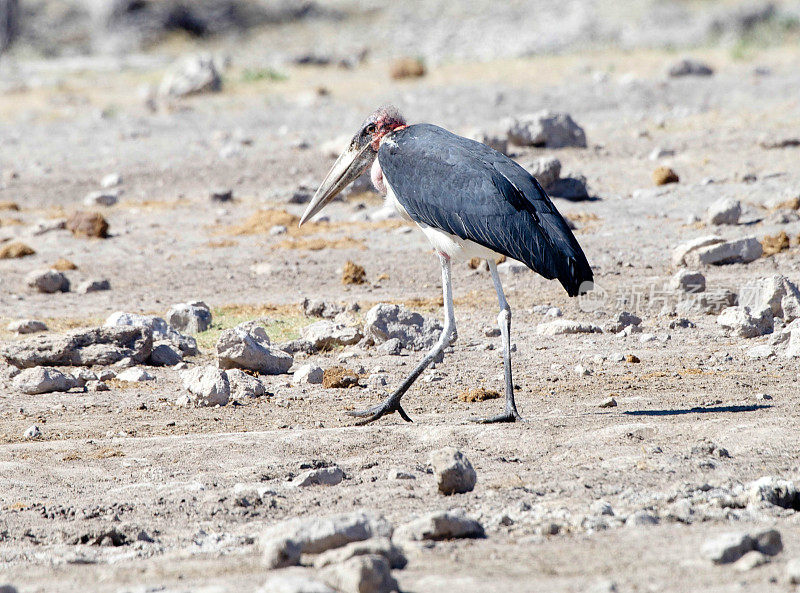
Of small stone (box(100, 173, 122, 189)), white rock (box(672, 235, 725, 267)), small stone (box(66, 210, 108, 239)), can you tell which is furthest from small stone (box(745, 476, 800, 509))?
small stone (box(100, 173, 122, 189))

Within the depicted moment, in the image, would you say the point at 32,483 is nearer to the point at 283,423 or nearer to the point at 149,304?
the point at 283,423

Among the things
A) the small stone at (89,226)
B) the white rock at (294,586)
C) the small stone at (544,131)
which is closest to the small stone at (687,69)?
the small stone at (544,131)

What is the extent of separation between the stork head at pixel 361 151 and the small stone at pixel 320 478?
2.25 meters

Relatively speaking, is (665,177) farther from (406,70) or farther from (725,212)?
(406,70)

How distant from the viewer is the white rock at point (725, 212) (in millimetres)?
9562

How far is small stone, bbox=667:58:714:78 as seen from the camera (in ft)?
58.1

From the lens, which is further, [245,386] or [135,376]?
[135,376]

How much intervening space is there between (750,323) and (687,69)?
1187 cm

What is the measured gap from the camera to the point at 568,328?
7.08m

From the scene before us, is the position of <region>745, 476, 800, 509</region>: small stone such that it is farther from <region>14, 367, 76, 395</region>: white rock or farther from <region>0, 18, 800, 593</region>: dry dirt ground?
<region>14, 367, 76, 395</region>: white rock

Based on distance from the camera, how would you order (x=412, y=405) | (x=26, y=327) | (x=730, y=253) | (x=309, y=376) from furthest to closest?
1. (x=730, y=253)
2. (x=26, y=327)
3. (x=309, y=376)
4. (x=412, y=405)

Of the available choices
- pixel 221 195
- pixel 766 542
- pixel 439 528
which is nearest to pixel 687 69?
pixel 221 195

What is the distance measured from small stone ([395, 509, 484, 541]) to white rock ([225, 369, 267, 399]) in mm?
2667

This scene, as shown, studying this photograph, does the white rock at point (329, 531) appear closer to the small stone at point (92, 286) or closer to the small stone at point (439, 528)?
the small stone at point (439, 528)
